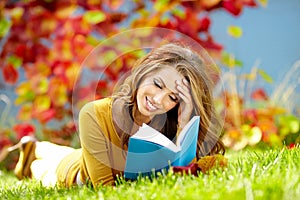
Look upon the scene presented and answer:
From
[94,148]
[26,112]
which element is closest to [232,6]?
[26,112]

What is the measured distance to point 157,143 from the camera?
198cm

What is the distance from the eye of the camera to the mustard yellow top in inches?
89.2

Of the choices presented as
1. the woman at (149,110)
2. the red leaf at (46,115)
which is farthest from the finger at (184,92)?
the red leaf at (46,115)

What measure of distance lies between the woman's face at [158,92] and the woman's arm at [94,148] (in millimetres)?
229

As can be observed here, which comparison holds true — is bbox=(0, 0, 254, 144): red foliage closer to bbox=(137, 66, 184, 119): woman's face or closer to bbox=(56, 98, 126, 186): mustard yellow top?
bbox=(56, 98, 126, 186): mustard yellow top

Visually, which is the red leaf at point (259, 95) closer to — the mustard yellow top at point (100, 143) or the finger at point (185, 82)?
the mustard yellow top at point (100, 143)

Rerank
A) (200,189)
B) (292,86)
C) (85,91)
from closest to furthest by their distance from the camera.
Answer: (200,189) → (85,91) → (292,86)

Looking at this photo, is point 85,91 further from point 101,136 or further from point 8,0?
point 8,0

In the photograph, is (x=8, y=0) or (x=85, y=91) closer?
(x=85, y=91)

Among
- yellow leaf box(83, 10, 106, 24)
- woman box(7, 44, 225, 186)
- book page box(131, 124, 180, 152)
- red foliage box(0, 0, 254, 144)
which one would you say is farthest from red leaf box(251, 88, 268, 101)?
book page box(131, 124, 180, 152)

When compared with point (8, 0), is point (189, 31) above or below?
below

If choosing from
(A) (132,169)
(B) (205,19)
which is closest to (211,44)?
(B) (205,19)

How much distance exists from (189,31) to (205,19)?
0.15 m

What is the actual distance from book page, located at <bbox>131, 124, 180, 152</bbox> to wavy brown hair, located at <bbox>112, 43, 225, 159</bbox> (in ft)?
0.47
